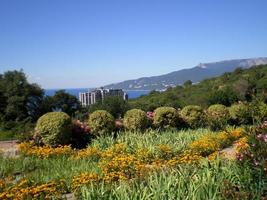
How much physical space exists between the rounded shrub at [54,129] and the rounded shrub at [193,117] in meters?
5.08

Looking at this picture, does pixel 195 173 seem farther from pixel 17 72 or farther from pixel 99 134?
pixel 17 72

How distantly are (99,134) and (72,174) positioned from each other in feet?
20.9

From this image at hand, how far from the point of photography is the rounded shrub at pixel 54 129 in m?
13.8

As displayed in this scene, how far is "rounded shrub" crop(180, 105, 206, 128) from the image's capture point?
17.5 metres

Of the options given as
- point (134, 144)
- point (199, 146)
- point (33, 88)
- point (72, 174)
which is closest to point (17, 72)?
point (33, 88)

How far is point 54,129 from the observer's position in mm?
13797

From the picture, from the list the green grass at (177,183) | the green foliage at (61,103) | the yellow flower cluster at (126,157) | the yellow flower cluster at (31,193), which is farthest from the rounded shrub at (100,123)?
the green foliage at (61,103)

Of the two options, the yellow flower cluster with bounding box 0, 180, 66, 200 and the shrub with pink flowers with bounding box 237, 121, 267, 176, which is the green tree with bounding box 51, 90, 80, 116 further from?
the shrub with pink flowers with bounding box 237, 121, 267, 176

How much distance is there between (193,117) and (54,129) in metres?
5.81

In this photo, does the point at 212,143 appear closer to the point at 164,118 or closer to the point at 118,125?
the point at 118,125

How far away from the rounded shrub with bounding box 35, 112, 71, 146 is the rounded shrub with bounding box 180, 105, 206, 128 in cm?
508

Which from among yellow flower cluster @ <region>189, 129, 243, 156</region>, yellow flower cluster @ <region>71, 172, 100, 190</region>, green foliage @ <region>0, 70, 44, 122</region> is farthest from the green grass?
green foliage @ <region>0, 70, 44, 122</region>

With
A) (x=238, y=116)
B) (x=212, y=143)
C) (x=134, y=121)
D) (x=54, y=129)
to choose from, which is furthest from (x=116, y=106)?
(x=212, y=143)

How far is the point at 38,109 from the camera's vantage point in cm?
2409
